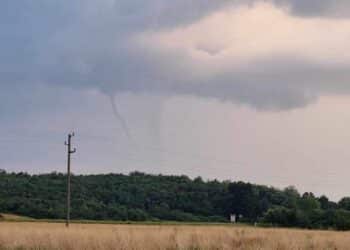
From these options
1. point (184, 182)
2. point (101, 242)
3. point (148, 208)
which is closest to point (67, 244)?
point (101, 242)

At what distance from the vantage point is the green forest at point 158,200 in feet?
282

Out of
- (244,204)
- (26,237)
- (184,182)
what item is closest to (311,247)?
(26,237)

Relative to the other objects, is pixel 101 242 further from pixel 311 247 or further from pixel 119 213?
pixel 119 213

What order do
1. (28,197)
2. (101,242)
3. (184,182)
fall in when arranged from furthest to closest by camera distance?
1. (184,182)
2. (28,197)
3. (101,242)

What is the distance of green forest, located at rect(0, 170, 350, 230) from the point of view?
3386 inches

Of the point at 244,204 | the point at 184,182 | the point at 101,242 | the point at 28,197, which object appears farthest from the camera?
the point at 184,182

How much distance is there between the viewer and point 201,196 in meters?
102

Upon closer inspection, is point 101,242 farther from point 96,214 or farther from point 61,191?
point 61,191

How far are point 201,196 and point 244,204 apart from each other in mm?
5921

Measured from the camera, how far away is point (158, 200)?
322 feet

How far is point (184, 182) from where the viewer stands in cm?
10988

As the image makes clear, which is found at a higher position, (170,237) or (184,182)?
(184,182)

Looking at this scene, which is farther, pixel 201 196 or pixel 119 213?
pixel 201 196

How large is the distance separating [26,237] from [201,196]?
249 ft
